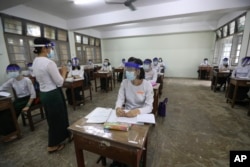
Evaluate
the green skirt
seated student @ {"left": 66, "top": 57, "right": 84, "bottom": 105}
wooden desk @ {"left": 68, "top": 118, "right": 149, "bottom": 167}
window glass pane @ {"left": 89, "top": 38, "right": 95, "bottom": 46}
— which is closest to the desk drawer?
wooden desk @ {"left": 68, "top": 118, "right": 149, "bottom": 167}

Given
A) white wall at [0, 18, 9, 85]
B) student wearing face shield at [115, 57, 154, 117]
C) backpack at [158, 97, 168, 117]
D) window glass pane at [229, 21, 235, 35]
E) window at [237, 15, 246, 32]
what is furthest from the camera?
window glass pane at [229, 21, 235, 35]

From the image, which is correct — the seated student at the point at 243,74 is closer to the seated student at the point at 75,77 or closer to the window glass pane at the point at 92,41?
the seated student at the point at 75,77

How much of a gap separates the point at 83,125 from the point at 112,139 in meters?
0.32

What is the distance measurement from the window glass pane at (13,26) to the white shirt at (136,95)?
473cm

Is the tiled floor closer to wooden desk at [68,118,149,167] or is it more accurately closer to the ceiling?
wooden desk at [68,118,149,167]

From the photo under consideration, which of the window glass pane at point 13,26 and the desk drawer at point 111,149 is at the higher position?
the window glass pane at point 13,26

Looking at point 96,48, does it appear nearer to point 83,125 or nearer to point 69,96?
point 69,96

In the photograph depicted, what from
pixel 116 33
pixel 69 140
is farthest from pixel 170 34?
pixel 69 140

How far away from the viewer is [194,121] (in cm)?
251

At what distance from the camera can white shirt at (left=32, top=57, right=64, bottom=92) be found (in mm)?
1452

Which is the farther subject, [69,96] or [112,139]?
[69,96]

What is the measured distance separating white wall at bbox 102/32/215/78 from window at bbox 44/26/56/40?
451 cm

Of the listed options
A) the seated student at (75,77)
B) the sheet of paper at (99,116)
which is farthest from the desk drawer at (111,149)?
the seated student at (75,77)

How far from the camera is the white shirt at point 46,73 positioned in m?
1.45
